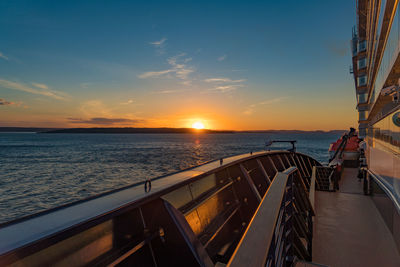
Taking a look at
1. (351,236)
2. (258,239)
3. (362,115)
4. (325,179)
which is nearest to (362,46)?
(362,115)

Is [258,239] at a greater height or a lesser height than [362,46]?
lesser

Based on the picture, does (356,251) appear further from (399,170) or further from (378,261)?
(399,170)

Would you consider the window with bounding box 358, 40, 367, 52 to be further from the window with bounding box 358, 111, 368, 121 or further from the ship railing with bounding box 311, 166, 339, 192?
the ship railing with bounding box 311, 166, 339, 192

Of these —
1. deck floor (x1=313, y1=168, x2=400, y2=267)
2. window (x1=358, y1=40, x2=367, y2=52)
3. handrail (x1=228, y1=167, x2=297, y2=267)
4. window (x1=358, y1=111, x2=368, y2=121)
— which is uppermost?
window (x1=358, y1=40, x2=367, y2=52)

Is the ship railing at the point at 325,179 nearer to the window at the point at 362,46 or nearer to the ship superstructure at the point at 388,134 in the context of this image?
the ship superstructure at the point at 388,134

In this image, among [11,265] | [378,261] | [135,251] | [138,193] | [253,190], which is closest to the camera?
[11,265]

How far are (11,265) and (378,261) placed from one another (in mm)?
6854

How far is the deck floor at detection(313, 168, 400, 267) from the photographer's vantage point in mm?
5211

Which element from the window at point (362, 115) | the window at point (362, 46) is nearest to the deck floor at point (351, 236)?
the window at point (362, 115)

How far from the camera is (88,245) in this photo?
1821mm

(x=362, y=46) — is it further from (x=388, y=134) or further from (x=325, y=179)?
(x=388, y=134)

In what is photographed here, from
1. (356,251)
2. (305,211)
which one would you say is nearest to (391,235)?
(356,251)

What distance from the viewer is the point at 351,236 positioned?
21.0 feet

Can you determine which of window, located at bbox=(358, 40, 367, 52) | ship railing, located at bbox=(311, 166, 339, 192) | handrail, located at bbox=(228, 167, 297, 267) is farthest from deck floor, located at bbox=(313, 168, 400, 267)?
window, located at bbox=(358, 40, 367, 52)
